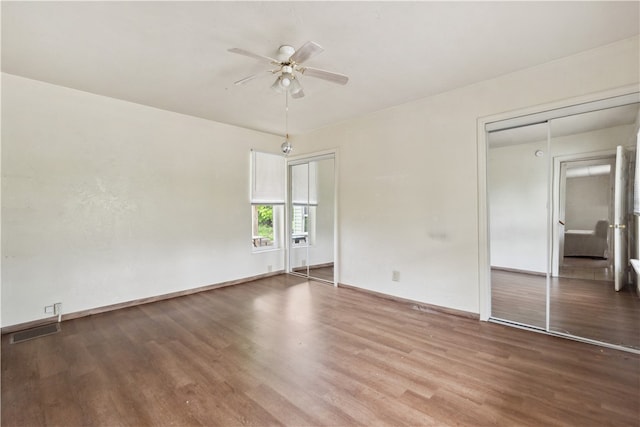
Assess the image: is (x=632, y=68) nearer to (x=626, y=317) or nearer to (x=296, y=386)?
(x=626, y=317)

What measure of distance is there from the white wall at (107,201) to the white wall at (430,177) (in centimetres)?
217

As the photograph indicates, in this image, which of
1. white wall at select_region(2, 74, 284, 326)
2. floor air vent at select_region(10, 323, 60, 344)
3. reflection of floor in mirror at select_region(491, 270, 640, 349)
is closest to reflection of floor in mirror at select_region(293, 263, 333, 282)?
white wall at select_region(2, 74, 284, 326)

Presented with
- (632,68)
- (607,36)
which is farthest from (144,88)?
(632,68)

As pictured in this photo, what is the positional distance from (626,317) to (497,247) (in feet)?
5.40

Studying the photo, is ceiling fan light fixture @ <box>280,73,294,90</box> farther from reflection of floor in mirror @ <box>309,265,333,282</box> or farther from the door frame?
reflection of floor in mirror @ <box>309,265,333,282</box>

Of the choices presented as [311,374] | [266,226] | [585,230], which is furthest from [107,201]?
[585,230]

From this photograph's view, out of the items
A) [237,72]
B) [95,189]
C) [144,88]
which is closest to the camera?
[237,72]

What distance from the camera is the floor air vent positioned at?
2.96 metres

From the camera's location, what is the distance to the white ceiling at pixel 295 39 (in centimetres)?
212

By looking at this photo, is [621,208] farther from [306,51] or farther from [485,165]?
[306,51]

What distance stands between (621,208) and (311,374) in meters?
3.84

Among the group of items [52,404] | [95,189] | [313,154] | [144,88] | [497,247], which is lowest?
[52,404]

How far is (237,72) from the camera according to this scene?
10.0 ft

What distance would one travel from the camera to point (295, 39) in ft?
8.07
